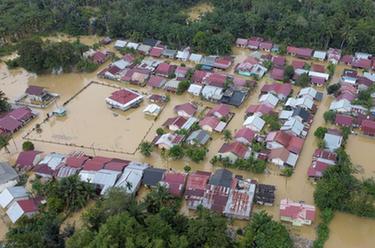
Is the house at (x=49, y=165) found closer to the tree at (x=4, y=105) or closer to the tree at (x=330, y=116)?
the tree at (x=4, y=105)

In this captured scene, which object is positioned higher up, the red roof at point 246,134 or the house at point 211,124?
the red roof at point 246,134

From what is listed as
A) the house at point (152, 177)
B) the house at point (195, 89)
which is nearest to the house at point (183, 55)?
the house at point (195, 89)

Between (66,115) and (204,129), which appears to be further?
(66,115)

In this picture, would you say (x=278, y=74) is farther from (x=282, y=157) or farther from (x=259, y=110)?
(x=282, y=157)

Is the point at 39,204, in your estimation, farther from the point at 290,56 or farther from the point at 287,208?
the point at 290,56

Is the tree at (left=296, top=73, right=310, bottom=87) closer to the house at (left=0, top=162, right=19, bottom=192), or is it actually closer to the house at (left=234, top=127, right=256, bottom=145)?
the house at (left=234, top=127, right=256, bottom=145)

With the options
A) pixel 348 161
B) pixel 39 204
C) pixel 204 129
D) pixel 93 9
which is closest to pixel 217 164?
pixel 204 129
